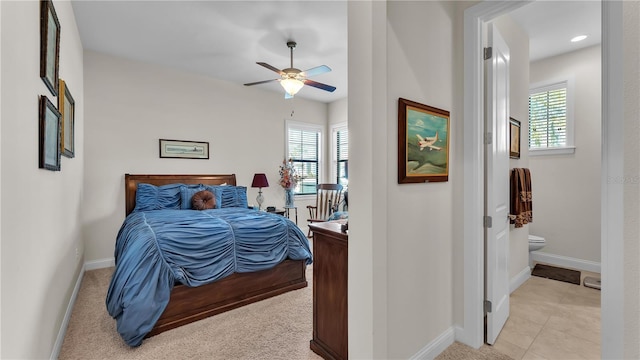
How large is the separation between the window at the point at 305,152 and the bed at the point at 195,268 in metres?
2.81

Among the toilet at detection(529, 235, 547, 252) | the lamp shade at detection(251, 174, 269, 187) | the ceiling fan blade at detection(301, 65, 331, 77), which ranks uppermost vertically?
the ceiling fan blade at detection(301, 65, 331, 77)

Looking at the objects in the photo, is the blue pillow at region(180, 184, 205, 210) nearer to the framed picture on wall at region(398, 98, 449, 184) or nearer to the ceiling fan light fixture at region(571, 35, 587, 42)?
the framed picture on wall at region(398, 98, 449, 184)

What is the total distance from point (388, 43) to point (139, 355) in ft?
8.61

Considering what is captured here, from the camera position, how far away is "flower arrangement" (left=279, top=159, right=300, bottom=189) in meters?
5.67

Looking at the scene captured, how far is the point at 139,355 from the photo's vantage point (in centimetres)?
205

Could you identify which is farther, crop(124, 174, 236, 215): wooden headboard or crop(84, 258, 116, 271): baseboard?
crop(124, 174, 236, 215): wooden headboard

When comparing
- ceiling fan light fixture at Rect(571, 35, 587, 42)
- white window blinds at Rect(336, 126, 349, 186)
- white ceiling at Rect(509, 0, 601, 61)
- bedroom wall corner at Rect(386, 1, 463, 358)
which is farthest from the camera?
white window blinds at Rect(336, 126, 349, 186)

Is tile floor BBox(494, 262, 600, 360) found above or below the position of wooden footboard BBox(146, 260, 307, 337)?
below

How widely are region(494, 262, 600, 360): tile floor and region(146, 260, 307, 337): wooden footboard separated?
1948 millimetres

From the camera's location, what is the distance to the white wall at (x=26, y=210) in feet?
4.03

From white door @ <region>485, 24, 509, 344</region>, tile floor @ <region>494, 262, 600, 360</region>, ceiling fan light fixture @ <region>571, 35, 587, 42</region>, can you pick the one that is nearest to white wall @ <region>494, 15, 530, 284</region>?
tile floor @ <region>494, 262, 600, 360</region>

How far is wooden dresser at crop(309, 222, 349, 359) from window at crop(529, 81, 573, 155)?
3767mm

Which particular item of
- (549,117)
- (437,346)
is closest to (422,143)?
(437,346)

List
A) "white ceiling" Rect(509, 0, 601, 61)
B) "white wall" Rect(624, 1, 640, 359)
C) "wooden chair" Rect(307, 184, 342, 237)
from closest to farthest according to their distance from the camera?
1. "white wall" Rect(624, 1, 640, 359)
2. "white ceiling" Rect(509, 0, 601, 61)
3. "wooden chair" Rect(307, 184, 342, 237)
